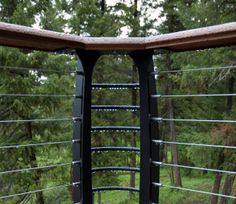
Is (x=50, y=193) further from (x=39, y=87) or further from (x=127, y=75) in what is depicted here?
(x=127, y=75)

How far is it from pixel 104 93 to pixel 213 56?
8.49 ft

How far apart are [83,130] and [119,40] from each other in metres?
0.47

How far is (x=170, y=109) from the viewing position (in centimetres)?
1139

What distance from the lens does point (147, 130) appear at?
5.98ft

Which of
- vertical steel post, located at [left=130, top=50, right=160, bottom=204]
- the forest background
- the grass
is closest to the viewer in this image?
vertical steel post, located at [left=130, top=50, right=160, bottom=204]

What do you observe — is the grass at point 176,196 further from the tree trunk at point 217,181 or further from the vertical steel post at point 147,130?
the vertical steel post at point 147,130

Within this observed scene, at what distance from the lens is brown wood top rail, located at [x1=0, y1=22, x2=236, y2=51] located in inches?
55.7

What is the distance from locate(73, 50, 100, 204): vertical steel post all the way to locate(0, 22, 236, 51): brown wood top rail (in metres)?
0.15

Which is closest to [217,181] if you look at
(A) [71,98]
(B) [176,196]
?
(B) [176,196]

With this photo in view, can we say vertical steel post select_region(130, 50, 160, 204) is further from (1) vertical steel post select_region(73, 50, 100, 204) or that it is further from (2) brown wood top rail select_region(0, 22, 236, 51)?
(1) vertical steel post select_region(73, 50, 100, 204)

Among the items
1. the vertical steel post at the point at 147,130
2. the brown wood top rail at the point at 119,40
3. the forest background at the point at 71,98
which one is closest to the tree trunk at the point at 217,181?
the forest background at the point at 71,98

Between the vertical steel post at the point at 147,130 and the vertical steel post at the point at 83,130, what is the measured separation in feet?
0.78

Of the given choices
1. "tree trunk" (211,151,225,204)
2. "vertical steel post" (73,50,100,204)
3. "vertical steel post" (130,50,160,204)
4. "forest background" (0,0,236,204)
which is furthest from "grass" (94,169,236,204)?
"vertical steel post" (130,50,160,204)

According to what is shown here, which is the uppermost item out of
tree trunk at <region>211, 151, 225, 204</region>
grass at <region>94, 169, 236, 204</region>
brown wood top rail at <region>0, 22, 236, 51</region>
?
brown wood top rail at <region>0, 22, 236, 51</region>
